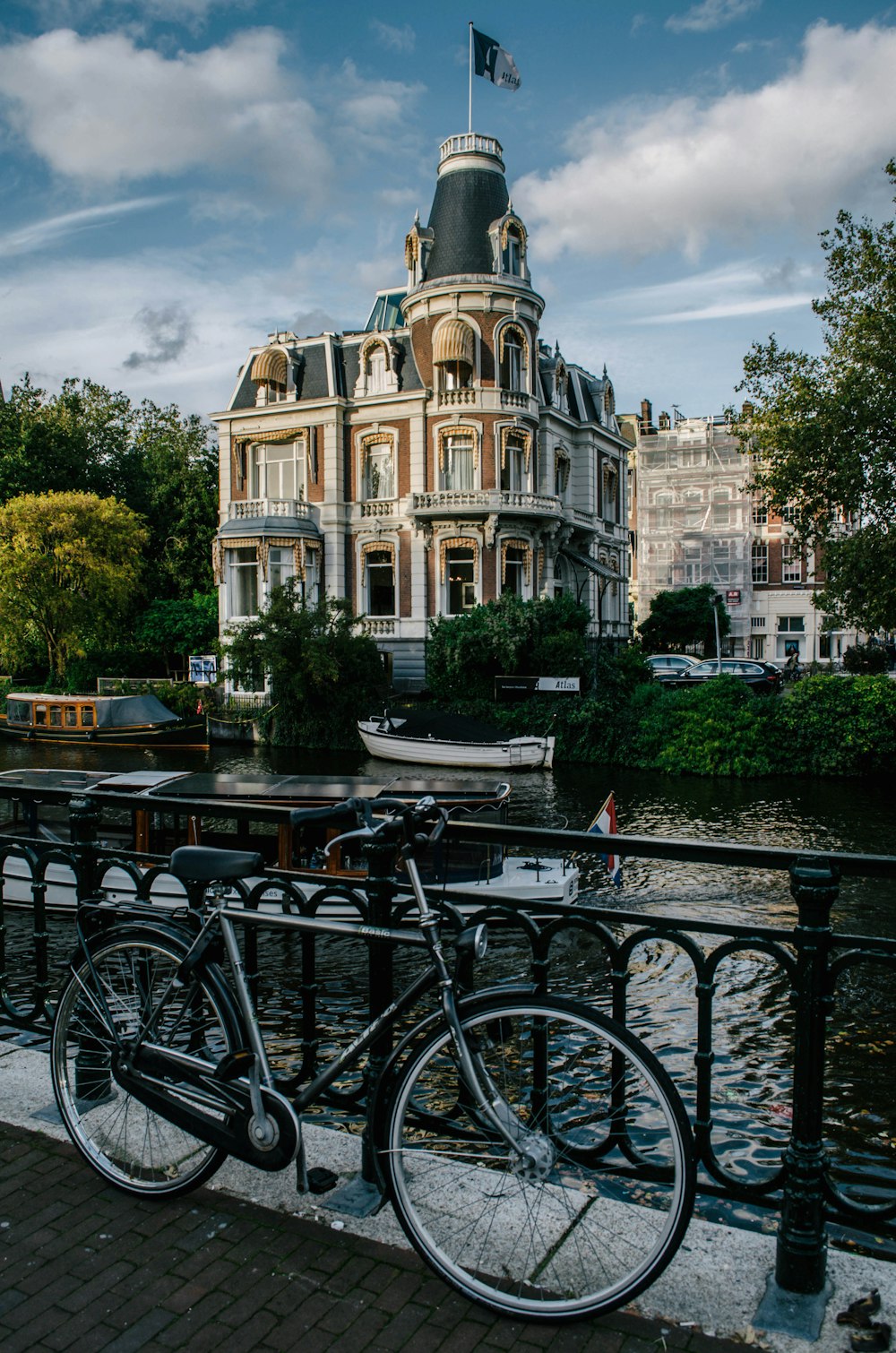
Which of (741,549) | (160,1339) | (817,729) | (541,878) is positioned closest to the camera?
(160,1339)

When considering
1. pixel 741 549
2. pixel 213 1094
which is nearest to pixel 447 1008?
pixel 213 1094

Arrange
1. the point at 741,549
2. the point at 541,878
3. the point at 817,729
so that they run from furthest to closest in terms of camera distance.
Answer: the point at 741,549
the point at 817,729
the point at 541,878

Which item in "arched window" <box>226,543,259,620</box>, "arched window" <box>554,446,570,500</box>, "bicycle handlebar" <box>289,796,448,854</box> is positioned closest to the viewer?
"bicycle handlebar" <box>289,796,448,854</box>

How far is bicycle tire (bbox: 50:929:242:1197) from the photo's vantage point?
11.4ft

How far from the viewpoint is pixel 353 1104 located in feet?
12.3

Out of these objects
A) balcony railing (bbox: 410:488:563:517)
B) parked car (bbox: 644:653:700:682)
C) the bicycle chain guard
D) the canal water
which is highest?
balcony railing (bbox: 410:488:563:517)

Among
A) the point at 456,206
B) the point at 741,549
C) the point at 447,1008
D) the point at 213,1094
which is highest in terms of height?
the point at 456,206

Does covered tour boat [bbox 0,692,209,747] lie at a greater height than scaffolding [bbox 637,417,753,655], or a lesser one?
lesser

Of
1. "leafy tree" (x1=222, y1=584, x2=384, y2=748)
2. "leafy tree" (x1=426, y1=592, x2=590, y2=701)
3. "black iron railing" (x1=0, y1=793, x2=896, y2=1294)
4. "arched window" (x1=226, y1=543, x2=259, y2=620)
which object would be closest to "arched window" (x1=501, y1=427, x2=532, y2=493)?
"leafy tree" (x1=426, y1=592, x2=590, y2=701)

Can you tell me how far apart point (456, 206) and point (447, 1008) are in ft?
128

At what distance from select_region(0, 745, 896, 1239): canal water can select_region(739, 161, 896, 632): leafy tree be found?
5.55 metres

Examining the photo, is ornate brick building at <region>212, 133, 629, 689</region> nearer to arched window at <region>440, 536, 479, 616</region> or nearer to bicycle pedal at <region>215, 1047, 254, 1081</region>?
arched window at <region>440, 536, 479, 616</region>

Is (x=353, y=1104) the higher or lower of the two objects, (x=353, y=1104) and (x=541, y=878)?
the higher

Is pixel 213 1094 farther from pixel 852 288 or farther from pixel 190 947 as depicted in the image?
pixel 852 288
